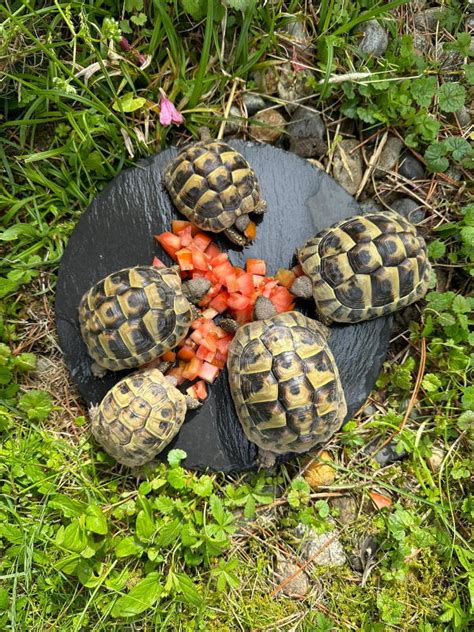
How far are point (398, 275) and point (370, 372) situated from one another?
20.2 inches

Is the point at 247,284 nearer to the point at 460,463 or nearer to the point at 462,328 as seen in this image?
the point at 462,328

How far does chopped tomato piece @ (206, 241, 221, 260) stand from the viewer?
282 cm

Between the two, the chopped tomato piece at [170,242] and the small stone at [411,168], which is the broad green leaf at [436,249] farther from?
the chopped tomato piece at [170,242]

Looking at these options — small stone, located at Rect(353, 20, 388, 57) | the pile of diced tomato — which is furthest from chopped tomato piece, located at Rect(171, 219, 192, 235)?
small stone, located at Rect(353, 20, 388, 57)

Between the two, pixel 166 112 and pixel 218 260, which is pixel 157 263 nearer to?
pixel 218 260

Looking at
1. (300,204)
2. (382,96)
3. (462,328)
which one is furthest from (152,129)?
(462,328)

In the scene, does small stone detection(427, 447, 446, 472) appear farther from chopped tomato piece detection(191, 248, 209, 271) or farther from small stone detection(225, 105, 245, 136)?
small stone detection(225, 105, 245, 136)

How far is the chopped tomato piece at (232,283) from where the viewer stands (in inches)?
107

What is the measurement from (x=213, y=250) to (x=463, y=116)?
153cm

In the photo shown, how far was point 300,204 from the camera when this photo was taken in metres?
2.85

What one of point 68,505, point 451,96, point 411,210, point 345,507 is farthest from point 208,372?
point 451,96

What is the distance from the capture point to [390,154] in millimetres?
3002

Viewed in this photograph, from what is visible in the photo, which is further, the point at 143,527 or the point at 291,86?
the point at 291,86

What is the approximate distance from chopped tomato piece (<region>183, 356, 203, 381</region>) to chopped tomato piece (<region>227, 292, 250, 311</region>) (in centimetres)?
32
